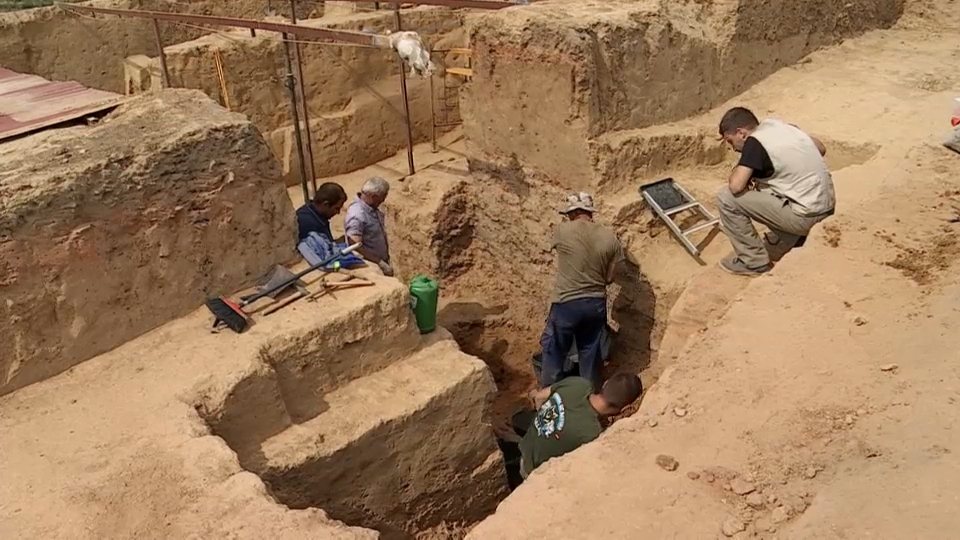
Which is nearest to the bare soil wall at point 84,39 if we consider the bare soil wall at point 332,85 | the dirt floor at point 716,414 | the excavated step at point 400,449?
the bare soil wall at point 332,85

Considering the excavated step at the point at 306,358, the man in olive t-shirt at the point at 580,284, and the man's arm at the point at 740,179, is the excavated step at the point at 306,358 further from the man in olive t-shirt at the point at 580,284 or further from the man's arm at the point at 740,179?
the man's arm at the point at 740,179

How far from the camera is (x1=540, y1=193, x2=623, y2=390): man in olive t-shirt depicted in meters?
6.19

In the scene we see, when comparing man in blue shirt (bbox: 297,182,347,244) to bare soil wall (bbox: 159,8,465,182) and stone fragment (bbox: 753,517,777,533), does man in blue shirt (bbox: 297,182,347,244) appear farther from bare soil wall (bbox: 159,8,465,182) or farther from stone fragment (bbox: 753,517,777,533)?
bare soil wall (bbox: 159,8,465,182)

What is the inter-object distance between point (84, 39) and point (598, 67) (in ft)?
27.6

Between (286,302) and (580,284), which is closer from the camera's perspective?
(286,302)

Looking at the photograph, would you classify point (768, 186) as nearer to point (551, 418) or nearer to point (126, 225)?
point (551, 418)

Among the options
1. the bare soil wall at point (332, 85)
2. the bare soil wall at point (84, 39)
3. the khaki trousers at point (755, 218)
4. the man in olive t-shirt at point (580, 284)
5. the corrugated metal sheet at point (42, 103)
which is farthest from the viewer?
the bare soil wall at point (84, 39)

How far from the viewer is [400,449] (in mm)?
4938

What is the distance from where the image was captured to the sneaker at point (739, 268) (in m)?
5.84

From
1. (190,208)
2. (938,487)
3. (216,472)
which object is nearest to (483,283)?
(190,208)

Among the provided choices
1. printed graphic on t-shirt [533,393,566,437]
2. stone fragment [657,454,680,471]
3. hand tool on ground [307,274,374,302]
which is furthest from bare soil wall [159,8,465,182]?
stone fragment [657,454,680,471]

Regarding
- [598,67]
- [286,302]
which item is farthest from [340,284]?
[598,67]

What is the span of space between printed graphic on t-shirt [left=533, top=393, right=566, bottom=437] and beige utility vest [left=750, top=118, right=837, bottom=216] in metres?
2.28

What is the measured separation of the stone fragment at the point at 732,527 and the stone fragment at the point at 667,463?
39 cm
